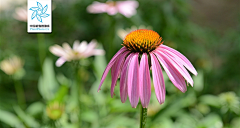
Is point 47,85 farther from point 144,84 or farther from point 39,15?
point 144,84

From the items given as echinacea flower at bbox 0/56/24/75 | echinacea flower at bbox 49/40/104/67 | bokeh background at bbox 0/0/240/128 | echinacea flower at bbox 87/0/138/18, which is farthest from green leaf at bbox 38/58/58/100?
echinacea flower at bbox 87/0/138/18

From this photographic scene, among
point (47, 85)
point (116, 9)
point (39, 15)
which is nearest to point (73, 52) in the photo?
point (39, 15)

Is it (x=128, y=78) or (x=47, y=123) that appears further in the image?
(x=47, y=123)

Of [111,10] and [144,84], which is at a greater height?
[111,10]

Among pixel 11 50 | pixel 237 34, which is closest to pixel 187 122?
pixel 237 34

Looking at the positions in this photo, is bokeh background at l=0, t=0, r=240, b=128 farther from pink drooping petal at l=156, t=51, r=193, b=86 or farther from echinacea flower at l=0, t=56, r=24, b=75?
pink drooping petal at l=156, t=51, r=193, b=86

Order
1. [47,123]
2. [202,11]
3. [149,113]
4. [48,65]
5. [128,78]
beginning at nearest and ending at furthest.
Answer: [128,78]
[47,123]
[149,113]
[48,65]
[202,11]

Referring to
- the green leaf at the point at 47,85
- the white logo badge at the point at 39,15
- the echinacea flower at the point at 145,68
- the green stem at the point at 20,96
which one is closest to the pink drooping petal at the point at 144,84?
the echinacea flower at the point at 145,68

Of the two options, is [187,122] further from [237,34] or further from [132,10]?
[237,34]
